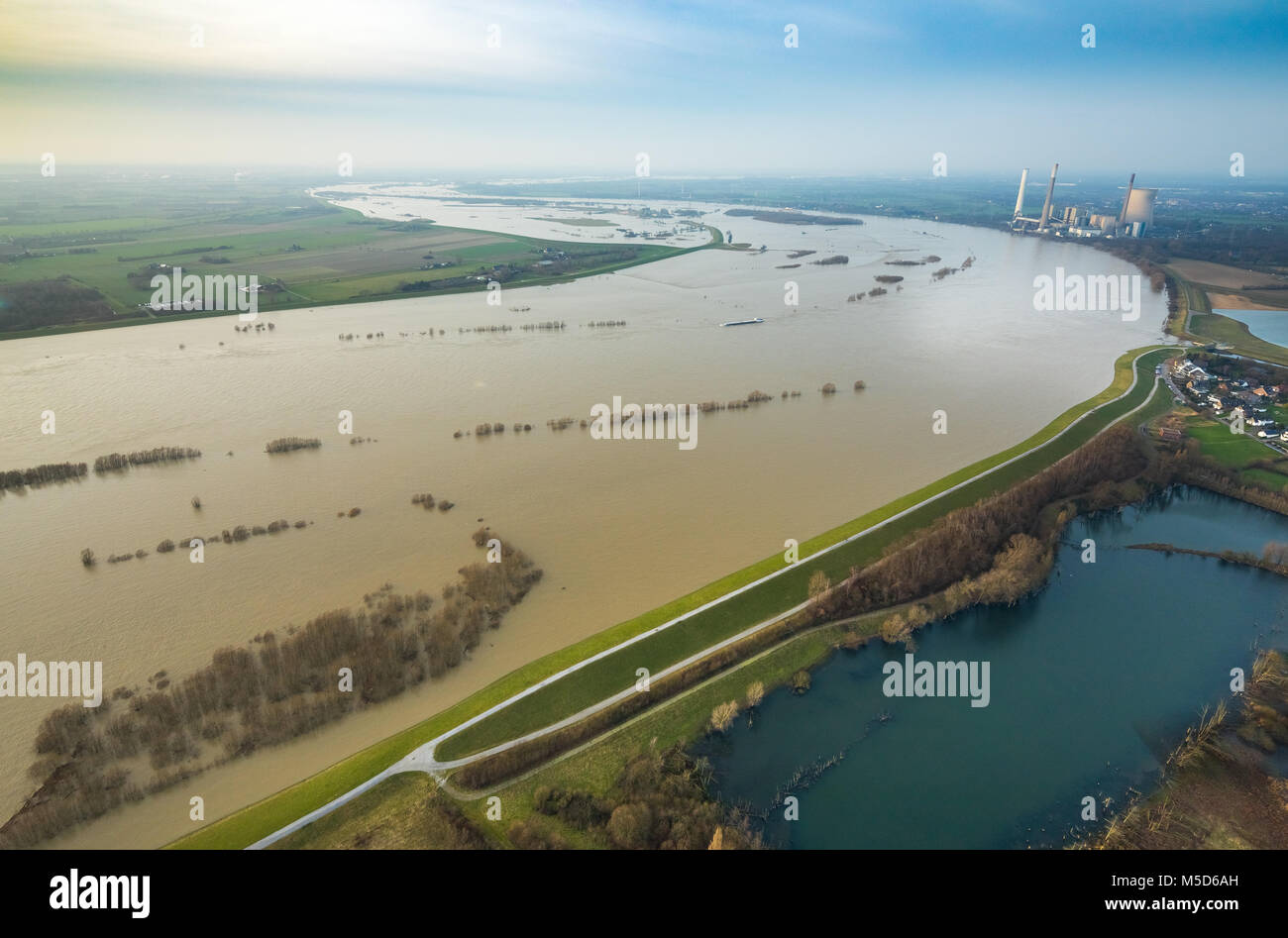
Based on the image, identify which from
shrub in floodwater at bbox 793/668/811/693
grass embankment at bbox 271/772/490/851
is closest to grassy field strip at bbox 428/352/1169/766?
grass embankment at bbox 271/772/490/851

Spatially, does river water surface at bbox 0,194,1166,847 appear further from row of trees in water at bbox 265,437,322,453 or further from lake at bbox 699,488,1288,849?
lake at bbox 699,488,1288,849

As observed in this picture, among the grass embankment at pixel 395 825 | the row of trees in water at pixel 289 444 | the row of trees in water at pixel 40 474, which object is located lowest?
the grass embankment at pixel 395 825

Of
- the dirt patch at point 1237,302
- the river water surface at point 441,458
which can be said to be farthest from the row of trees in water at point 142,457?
the dirt patch at point 1237,302

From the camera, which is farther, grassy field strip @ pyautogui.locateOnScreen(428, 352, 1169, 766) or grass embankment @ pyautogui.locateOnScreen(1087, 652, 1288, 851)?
grassy field strip @ pyautogui.locateOnScreen(428, 352, 1169, 766)

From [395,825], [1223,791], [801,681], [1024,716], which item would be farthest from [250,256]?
[1223,791]

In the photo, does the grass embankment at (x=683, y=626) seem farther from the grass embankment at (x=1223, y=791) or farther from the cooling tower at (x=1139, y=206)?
the cooling tower at (x=1139, y=206)

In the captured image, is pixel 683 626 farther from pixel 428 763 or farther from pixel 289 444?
pixel 289 444
